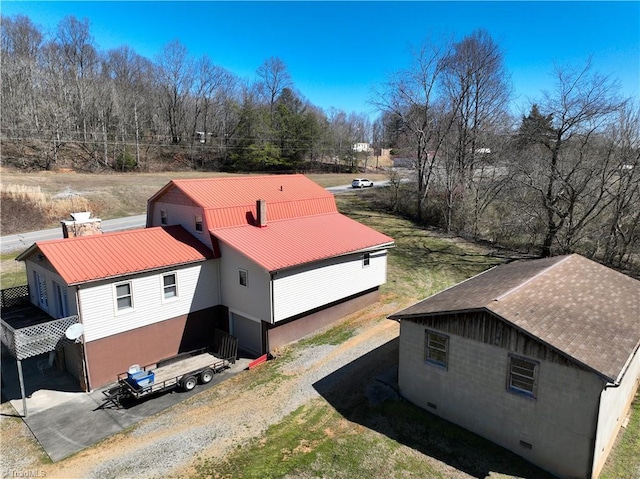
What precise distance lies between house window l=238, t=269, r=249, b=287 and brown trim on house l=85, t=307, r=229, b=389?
2.14 meters

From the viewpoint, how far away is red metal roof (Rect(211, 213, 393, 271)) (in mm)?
18328

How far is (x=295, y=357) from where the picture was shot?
58.1 ft

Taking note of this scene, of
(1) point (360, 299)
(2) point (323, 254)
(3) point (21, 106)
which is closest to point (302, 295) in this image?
(2) point (323, 254)

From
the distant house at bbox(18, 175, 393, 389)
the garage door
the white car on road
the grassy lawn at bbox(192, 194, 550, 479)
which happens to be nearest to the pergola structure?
the distant house at bbox(18, 175, 393, 389)

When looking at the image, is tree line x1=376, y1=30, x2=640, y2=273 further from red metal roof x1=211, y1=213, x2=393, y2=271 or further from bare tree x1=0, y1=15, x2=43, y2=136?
bare tree x1=0, y1=15, x2=43, y2=136

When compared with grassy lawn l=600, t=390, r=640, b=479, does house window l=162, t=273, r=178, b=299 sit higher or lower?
higher

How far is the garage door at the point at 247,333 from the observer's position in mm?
18656

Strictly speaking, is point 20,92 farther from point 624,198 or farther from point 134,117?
point 624,198

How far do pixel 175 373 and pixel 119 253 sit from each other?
17.5 ft

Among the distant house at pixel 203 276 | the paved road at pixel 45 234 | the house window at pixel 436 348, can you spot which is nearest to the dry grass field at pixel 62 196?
the paved road at pixel 45 234

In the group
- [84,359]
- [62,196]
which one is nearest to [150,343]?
[84,359]

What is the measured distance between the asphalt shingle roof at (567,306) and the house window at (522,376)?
39.2 inches

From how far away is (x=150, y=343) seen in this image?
57.0 ft

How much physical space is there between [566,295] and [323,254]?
9.89 metres
